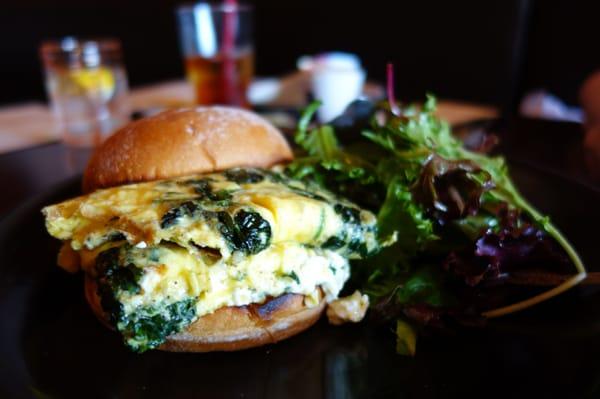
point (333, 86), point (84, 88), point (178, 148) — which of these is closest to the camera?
point (178, 148)

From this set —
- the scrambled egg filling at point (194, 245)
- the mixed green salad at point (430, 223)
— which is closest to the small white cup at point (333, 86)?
the mixed green salad at point (430, 223)

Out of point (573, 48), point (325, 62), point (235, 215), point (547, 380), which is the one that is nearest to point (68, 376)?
point (235, 215)

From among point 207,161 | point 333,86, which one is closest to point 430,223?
point 207,161

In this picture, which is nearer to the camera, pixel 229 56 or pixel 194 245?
pixel 194 245

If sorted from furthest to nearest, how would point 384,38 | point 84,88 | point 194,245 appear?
Answer: point 384,38, point 84,88, point 194,245

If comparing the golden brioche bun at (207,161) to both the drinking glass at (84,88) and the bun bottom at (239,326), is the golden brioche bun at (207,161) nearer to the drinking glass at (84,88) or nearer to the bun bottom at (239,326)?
the bun bottom at (239,326)

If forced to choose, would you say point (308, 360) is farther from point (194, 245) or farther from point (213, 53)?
point (213, 53)

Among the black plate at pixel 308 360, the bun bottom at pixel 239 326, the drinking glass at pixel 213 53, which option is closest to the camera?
the black plate at pixel 308 360
